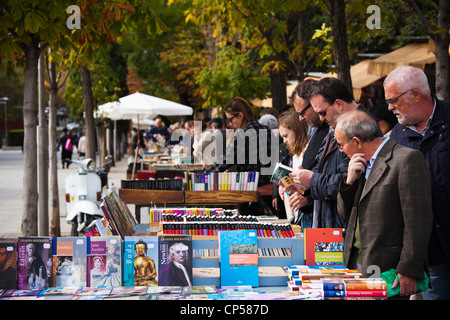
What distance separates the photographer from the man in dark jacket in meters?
4.25

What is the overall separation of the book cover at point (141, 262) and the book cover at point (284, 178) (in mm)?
1284

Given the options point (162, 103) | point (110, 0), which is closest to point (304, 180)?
point (110, 0)

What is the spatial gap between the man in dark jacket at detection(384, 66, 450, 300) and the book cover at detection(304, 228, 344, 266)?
25.0 inches

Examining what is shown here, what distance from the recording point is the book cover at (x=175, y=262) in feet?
13.0

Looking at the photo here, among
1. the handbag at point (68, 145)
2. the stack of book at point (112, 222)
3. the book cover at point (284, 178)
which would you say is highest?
the book cover at point (284, 178)

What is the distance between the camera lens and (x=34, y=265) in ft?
13.0

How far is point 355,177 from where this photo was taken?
12.8 ft

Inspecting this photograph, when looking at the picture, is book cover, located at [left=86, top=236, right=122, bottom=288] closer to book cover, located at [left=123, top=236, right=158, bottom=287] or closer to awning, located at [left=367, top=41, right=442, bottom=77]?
book cover, located at [left=123, top=236, right=158, bottom=287]

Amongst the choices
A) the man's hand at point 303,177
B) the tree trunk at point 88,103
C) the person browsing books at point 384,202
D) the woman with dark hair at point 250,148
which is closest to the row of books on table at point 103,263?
Answer: the person browsing books at point 384,202

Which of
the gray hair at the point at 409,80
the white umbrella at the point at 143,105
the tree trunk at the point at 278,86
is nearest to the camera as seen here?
the gray hair at the point at 409,80

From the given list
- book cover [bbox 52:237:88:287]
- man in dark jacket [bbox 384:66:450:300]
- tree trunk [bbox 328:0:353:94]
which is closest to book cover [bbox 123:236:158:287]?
book cover [bbox 52:237:88:287]

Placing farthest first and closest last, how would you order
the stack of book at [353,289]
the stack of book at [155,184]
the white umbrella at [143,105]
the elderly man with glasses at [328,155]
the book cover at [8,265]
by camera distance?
the white umbrella at [143,105], the stack of book at [155,184], the elderly man with glasses at [328,155], the book cover at [8,265], the stack of book at [353,289]

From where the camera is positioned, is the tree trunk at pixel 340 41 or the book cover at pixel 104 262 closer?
the book cover at pixel 104 262

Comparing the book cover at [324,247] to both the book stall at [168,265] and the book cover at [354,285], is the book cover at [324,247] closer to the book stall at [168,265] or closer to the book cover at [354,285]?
the book stall at [168,265]
